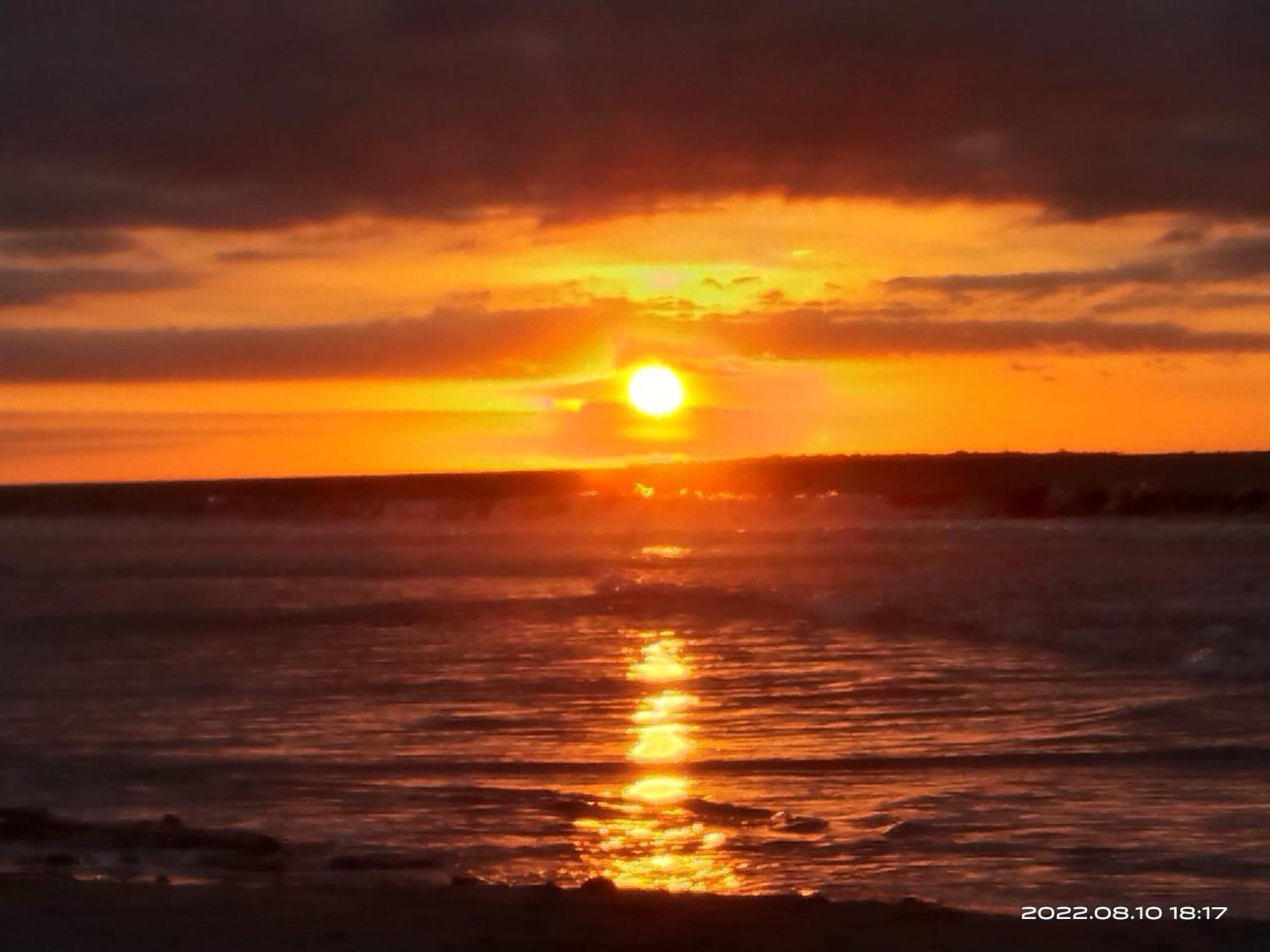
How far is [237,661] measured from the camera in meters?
20.2

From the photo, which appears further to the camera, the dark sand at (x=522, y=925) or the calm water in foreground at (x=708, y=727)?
the calm water in foreground at (x=708, y=727)

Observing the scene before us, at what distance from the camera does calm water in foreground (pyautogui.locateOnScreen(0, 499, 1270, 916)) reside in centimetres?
974

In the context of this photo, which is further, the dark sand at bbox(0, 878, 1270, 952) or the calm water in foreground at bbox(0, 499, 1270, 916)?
the calm water in foreground at bbox(0, 499, 1270, 916)

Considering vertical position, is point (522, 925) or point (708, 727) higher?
point (708, 727)

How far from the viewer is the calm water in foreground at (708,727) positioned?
9742 mm

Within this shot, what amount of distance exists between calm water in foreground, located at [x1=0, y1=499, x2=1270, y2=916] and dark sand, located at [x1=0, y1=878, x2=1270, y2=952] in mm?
1019

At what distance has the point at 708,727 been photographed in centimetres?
1441

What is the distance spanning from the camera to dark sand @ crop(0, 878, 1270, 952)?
23.5ft

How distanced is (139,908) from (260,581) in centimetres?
2973

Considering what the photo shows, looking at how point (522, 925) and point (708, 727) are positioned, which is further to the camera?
point (708, 727)

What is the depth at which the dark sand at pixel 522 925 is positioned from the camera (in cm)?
716

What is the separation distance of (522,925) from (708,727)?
698cm

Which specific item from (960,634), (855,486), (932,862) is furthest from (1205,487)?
(932,862)

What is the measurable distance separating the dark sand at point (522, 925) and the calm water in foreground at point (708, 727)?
1.02 meters
